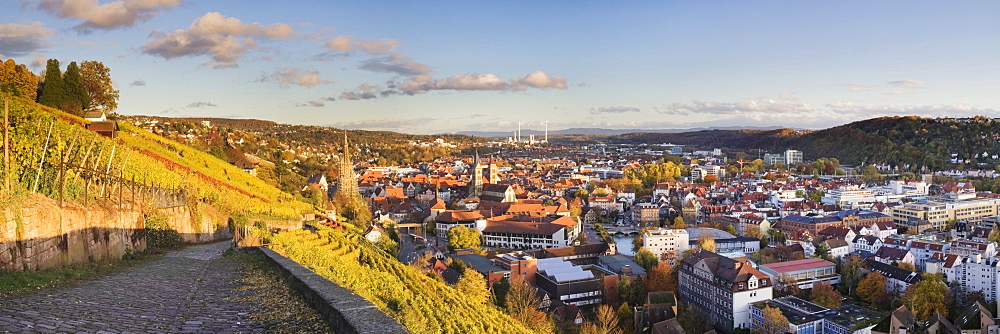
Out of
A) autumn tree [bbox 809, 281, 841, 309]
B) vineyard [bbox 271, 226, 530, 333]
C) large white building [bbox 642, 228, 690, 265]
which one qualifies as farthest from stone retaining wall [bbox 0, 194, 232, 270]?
large white building [bbox 642, 228, 690, 265]

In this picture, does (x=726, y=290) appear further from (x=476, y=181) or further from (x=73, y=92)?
(x=476, y=181)

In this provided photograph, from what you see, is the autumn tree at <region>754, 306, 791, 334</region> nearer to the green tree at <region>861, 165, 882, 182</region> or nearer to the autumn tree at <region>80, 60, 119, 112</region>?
the autumn tree at <region>80, 60, 119, 112</region>

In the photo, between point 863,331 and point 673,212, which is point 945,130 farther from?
point 863,331

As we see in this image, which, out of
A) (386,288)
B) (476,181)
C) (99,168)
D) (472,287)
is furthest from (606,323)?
(476,181)

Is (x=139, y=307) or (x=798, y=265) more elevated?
(x=139, y=307)

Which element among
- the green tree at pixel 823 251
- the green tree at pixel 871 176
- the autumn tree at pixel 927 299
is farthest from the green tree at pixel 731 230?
the green tree at pixel 871 176

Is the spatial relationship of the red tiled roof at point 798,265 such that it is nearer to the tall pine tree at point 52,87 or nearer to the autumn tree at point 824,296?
the autumn tree at point 824,296
